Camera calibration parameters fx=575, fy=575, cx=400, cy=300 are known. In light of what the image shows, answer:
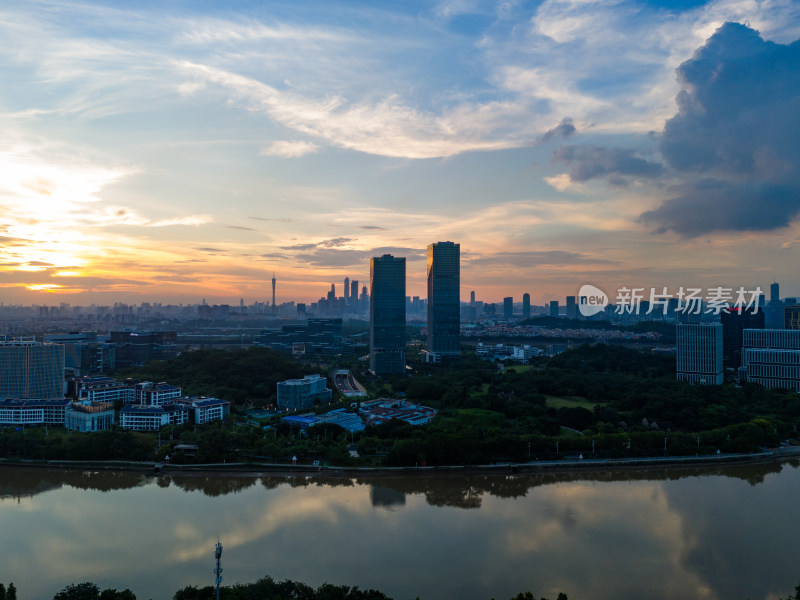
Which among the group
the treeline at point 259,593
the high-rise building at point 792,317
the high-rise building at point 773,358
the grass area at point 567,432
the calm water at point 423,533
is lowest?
the calm water at point 423,533

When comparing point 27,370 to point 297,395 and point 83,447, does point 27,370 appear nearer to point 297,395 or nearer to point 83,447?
point 83,447

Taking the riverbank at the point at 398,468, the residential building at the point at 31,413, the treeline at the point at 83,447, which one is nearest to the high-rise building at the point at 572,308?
the riverbank at the point at 398,468

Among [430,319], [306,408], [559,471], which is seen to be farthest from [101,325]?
[559,471]

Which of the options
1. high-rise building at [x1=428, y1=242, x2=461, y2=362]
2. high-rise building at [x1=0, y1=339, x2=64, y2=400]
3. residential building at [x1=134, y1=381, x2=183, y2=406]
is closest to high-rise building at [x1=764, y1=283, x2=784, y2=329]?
high-rise building at [x1=428, y1=242, x2=461, y2=362]

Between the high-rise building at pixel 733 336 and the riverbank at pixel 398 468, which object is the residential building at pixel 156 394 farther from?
the high-rise building at pixel 733 336

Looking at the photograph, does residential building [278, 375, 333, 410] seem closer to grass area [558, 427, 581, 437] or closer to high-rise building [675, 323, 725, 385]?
grass area [558, 427, 581, 437]

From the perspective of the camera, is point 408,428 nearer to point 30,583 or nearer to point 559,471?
point 559,471
